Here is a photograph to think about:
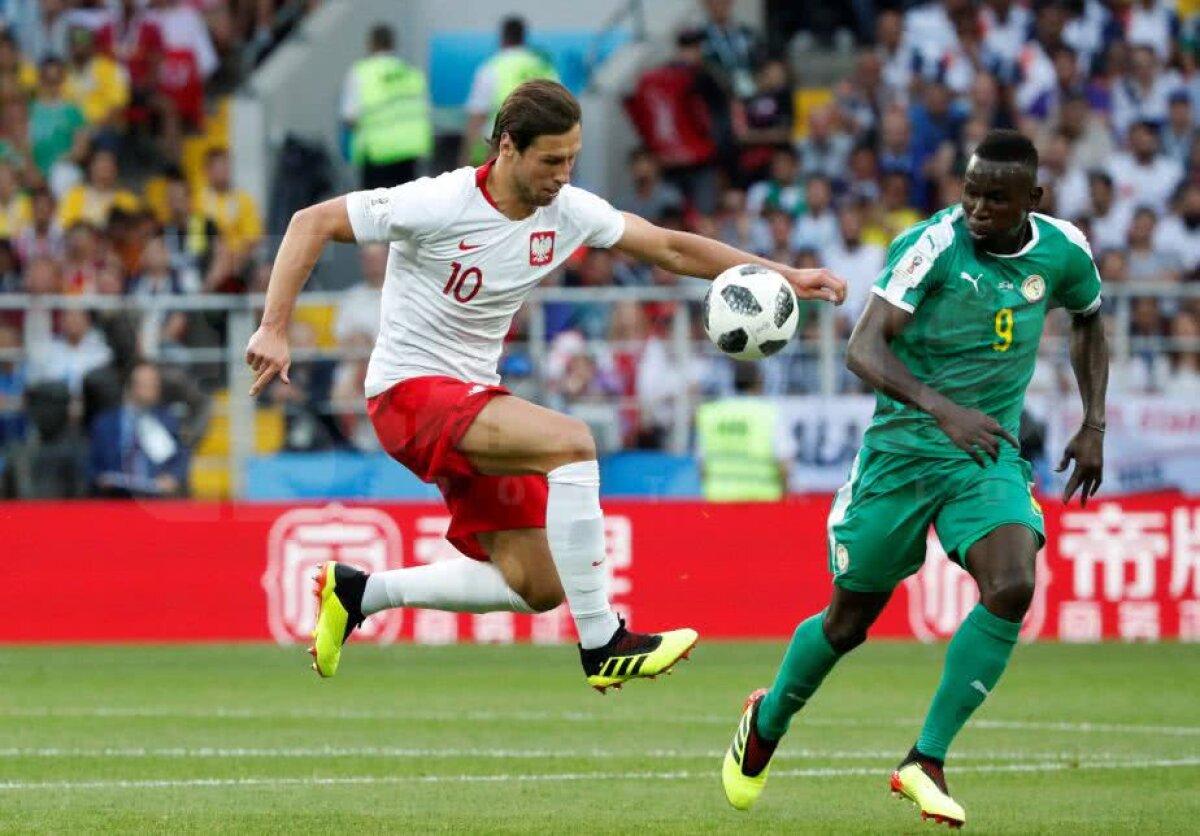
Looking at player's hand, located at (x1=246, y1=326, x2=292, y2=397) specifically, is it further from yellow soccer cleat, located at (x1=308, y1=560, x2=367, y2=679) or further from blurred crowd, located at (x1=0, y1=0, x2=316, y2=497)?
blurred crowd, located at (x1=0, y1=0, x2=316, y2=497)

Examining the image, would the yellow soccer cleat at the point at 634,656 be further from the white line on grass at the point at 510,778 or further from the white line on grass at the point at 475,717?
the white line on grass at the point at 475,717

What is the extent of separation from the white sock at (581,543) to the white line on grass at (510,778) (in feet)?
4.27

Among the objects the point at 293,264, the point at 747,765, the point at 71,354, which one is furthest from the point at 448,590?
the point at 71,354

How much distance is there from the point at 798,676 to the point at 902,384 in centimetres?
124

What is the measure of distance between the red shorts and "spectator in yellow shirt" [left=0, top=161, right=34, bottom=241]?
469 inches

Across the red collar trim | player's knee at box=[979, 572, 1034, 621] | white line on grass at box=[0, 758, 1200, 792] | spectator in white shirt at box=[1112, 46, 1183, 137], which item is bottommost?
white line on grass at box=[0, 758, 1200, 792]

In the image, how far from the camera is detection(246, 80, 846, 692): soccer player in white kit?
27.5 feet

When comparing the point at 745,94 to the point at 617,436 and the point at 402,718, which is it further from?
the point at 402,718

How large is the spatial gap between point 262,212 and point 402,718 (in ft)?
33.8

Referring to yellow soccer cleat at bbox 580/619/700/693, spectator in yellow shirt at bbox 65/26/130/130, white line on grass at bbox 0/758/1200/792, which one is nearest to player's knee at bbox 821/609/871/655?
yellow soccer cleat at bbox 580/619/700/693

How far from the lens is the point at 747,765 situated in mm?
8586

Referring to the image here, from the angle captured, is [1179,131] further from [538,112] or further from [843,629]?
[538,112]

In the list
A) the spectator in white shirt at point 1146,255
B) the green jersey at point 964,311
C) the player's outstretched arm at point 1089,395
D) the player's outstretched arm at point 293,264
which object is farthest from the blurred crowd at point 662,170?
the green jersey at point 964,311

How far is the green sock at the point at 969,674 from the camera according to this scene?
26.6 feet
